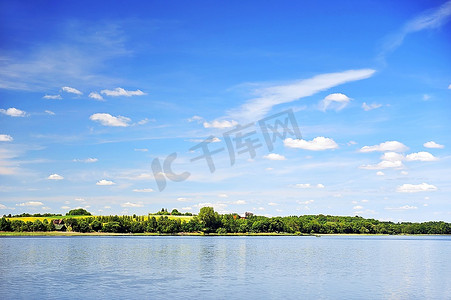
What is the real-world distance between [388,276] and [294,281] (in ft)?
52.7

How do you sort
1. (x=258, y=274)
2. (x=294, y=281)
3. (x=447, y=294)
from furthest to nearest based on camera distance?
1. (x=258, y=274)
2. (x=294, y=281)
3. (x=447, y=294)

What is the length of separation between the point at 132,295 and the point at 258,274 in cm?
2299

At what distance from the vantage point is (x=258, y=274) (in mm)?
63688

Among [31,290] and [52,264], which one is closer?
[31,290]

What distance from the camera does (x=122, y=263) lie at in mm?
78750

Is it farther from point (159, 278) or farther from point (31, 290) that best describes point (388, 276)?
point (31, 290)

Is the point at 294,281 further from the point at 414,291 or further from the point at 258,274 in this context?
the point at 414,291

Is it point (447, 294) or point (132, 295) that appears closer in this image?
point (132, 295)

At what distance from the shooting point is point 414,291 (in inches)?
1997

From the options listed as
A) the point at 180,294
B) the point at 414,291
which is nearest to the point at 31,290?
the point at 180,294

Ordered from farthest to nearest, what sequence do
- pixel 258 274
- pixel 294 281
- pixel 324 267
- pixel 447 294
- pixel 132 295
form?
1. pixel 324 267
2. pixel 258 274
3. pixel 294 281
4. pixel 447 294
5. pixel 132 295

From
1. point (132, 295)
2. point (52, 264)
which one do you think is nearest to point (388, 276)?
point (132, 295)

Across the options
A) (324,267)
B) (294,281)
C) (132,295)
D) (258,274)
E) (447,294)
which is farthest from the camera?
(324,267)

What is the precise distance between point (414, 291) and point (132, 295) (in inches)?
1173
